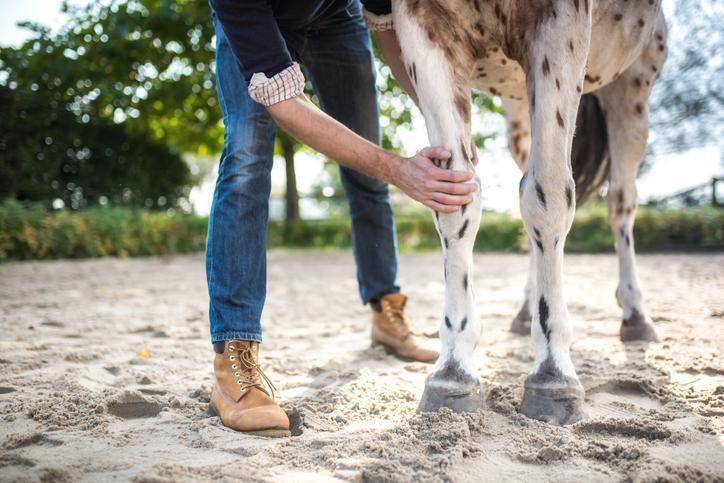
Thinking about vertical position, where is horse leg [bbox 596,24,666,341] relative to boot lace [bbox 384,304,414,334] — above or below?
above

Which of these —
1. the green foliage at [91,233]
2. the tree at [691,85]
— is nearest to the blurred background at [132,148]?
the green foliage at [91,233]

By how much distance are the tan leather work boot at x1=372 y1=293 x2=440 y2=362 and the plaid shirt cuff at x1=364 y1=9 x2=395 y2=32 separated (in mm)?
1257

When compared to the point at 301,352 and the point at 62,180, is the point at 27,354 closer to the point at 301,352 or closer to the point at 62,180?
the point at 301,352

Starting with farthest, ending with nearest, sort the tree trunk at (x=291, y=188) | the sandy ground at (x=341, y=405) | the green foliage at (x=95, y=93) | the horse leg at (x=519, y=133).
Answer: the tree trunk at (x=291, y=188) → the green foliage at (x=95, y=93) → the horse leg at (x=519, y=133) → the sandy ground at (x=341, y=405)

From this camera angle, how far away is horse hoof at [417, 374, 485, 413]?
1724 mm

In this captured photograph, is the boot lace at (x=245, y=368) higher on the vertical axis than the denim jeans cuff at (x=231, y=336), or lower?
lower

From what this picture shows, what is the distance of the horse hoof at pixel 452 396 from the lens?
172 centimetres

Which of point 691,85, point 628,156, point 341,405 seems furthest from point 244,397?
point 691,85

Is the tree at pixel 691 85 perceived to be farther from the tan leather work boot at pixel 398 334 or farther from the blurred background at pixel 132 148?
the tan leather work boot at pixel 398 334

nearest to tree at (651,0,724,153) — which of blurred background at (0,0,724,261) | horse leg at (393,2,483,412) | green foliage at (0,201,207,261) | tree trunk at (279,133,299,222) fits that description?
blurred background at (0,0,724,261)

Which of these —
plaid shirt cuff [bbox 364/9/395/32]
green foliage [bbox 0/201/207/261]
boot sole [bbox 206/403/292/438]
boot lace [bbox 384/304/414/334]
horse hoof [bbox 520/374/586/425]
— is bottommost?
boot sole [bbox 206/403/292/438]

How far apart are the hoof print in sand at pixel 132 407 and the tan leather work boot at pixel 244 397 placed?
211 millimetres

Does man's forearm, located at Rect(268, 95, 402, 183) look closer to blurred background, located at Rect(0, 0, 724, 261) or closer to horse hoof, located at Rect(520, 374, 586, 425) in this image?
horse hoof, located at Rect(520, 374, 586, 425)

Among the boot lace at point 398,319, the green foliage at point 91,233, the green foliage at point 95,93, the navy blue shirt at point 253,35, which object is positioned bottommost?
the boot lace at point 398,319
